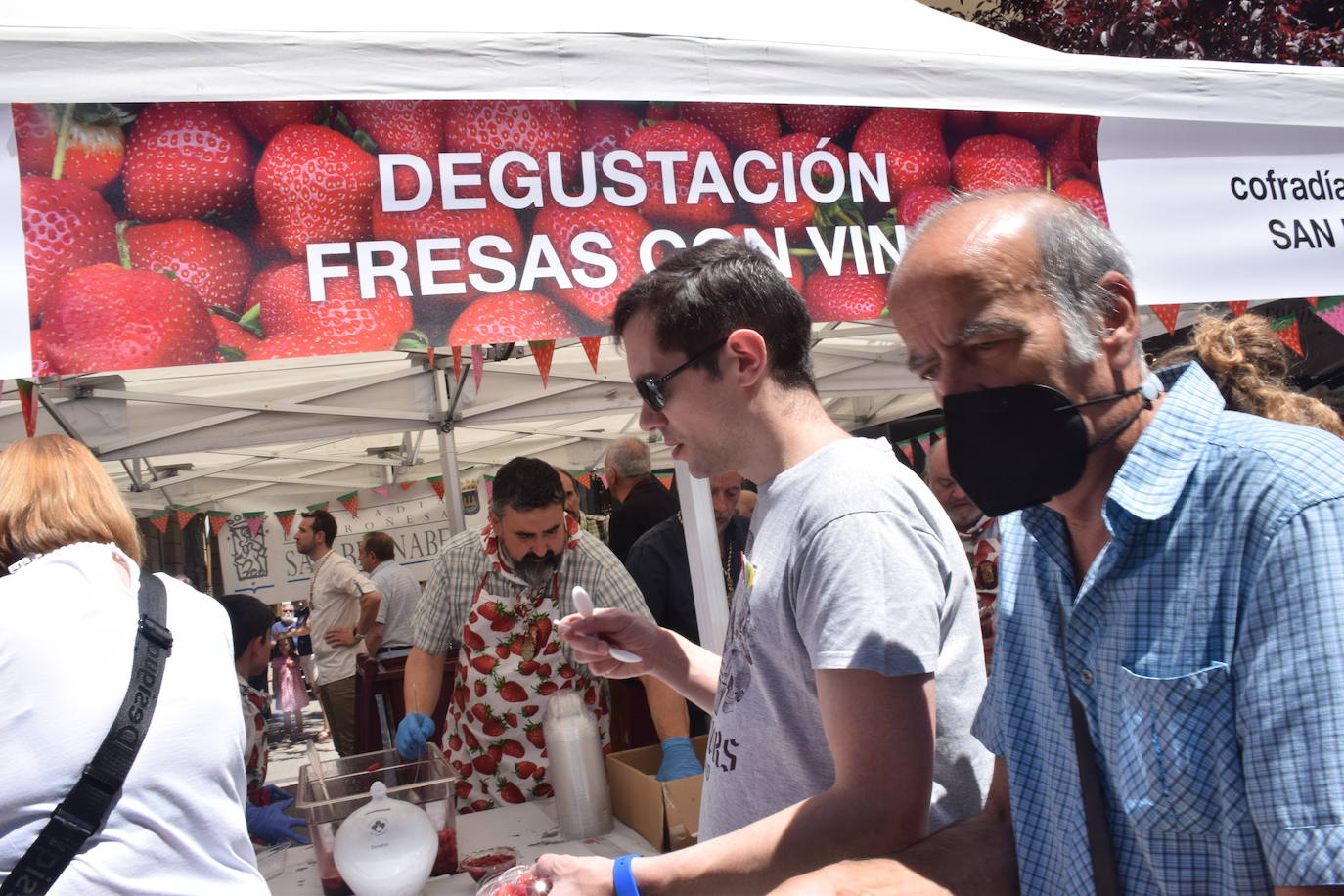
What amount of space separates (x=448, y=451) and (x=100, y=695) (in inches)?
176

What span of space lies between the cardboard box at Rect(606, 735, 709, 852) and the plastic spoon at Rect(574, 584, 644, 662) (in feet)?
2.10

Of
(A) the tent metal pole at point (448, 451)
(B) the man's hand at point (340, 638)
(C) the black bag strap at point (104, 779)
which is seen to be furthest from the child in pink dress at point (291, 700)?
(C) the black bag strap at point (104, 779)

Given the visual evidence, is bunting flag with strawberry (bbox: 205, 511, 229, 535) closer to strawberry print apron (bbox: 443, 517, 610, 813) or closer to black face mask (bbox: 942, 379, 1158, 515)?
strawberry print apron (bbox: 443, 517, 610, 813)

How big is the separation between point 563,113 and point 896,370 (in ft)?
15.0

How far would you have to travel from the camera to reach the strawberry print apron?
9.42ft

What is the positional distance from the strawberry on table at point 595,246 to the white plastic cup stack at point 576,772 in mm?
1077

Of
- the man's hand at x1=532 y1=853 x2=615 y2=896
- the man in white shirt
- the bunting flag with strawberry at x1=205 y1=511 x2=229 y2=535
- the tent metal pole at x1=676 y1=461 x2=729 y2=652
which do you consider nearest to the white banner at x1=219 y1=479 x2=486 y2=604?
the bunting flag with strawberry at x1=205 y1=511 x2=229 y2=535

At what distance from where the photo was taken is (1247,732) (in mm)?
746

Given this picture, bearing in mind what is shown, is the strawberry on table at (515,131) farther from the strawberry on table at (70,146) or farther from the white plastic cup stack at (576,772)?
the white plastic cup stack at (576,772)

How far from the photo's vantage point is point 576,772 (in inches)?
Answer: 94.4

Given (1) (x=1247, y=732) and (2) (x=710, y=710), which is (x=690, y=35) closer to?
(2) (x=710, y=710)

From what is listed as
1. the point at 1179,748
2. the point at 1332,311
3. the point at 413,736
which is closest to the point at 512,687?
the point at 413,736

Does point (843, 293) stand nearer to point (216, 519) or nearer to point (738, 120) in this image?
point (738, 120)

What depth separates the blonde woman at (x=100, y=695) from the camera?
5.19ft
